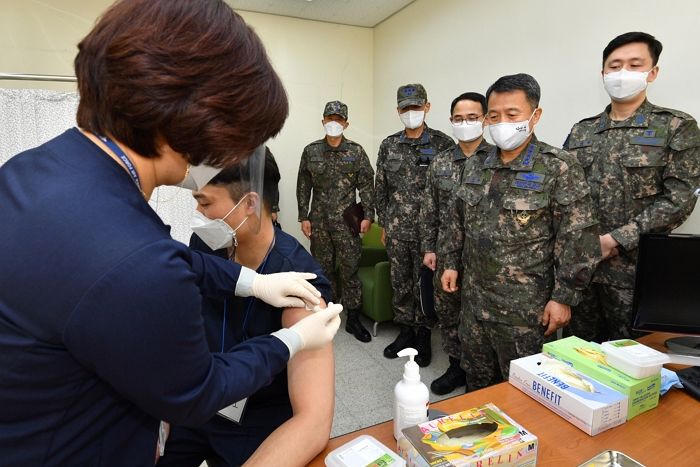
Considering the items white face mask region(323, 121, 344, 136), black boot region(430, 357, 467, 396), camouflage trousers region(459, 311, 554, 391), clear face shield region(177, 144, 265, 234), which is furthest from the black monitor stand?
white face mask region(323, 121, 344, 136)

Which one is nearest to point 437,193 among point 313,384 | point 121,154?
point 313,384

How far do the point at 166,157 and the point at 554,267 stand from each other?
1622 mm

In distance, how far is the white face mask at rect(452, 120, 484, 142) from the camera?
2492 mm

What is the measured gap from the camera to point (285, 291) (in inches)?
39.5

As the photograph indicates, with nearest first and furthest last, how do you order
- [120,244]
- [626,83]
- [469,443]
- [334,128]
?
[120,244]
[469,443]
[626,83]
[334,128]

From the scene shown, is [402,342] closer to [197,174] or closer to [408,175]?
[408,175]

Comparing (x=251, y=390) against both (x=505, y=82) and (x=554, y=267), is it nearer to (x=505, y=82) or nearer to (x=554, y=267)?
(x=554, y=267)

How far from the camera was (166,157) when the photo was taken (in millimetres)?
653

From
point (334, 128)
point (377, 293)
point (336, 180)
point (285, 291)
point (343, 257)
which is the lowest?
point (377, 293)

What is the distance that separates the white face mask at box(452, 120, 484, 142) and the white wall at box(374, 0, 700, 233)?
1.52 ft

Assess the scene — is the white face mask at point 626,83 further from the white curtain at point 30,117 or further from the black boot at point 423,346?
→ the white curtain at point 30,117

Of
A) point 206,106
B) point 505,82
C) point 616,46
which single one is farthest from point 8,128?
point 616,46

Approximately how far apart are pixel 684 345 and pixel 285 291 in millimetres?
1150

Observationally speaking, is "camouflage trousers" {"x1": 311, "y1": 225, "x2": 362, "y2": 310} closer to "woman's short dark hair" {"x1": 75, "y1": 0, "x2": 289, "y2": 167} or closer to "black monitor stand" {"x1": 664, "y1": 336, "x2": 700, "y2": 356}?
"black monitor stand" {"x1": 664, "y1": 336, "x2": 700, "y2": 356}
